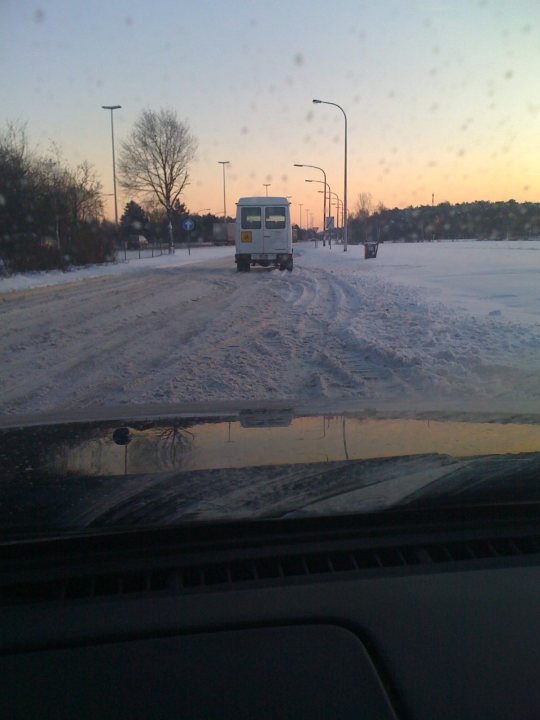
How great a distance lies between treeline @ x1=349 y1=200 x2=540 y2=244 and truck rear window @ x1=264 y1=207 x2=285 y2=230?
23.2m

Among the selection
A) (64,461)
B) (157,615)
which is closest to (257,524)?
(157,615)

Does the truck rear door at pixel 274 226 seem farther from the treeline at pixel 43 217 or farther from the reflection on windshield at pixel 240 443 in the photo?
the reflection on windshield at pixel 240 443

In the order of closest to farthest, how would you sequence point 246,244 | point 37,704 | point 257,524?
point 37,704 → point 257,524 → point 246,244

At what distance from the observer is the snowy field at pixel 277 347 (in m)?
8.56

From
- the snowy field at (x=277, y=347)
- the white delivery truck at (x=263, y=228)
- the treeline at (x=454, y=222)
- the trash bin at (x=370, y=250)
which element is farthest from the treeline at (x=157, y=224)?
the snowy field at (x=277, y=347)

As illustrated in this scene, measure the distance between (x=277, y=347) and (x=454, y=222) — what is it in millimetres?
69546

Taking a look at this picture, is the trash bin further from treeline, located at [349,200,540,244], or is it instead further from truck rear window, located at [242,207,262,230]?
treeline, located at [349,200,540,244]

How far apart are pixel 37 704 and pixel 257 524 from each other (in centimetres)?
110

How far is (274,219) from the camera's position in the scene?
1387 inches

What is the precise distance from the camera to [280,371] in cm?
984

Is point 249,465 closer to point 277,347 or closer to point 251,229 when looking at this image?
point 277,347

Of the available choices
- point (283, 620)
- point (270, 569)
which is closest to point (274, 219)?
point (270, 569)

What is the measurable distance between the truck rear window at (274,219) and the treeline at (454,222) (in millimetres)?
23177

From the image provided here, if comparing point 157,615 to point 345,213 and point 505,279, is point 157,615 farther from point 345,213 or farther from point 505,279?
point 345,213
